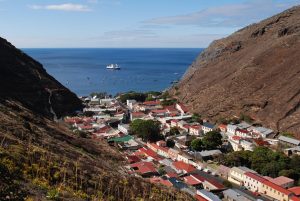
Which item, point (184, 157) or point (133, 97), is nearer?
point (184, 157)

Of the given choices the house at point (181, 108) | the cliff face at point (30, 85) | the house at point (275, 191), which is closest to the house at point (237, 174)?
the house at point (275, 191)

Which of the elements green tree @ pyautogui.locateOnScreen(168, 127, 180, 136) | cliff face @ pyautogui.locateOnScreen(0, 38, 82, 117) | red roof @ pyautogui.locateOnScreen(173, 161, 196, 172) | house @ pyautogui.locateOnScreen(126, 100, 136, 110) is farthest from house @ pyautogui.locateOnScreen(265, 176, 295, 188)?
house @ pyautogui.locateOnScreen(126, 100, 136, 110)

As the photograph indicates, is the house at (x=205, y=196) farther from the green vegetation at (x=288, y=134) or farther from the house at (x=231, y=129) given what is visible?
the green vegetation at (x=288, y=134)

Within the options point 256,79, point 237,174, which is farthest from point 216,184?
point 256,79

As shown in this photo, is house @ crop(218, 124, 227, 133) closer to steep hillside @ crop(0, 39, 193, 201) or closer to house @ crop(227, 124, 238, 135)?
house @ crop(227, 124, 238, 135)

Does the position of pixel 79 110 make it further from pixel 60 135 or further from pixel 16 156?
pixel 16 156

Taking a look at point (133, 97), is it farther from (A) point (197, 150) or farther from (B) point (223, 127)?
(A) point (197, 150)
